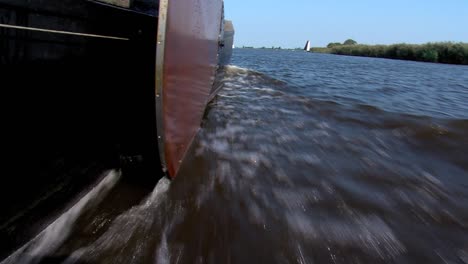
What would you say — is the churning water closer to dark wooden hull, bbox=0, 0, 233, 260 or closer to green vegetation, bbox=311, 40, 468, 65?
dark wooden hull, bbox=0, 0, 233, 260

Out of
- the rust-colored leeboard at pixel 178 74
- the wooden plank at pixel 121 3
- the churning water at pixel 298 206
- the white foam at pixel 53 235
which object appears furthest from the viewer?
the wooden plank at pixel 121 3

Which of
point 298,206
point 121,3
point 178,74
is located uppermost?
point 121,3

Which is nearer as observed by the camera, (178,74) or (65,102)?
(65,102)

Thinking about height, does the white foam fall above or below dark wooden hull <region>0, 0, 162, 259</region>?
below

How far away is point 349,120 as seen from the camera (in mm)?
6453

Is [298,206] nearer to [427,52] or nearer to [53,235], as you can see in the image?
[53,235]

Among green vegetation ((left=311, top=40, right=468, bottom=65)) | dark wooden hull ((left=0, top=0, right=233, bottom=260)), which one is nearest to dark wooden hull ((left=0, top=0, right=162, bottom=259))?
dark wooden hull ((left=0, top=0, right=233, bottom=260))

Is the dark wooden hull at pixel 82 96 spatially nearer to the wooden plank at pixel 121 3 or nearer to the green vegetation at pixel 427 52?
the wooden plank at pixel 121 3

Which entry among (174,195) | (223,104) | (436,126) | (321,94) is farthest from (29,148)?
(321,94)

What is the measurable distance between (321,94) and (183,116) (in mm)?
7483

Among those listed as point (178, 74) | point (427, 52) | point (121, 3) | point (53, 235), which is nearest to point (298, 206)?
point (178, 74)

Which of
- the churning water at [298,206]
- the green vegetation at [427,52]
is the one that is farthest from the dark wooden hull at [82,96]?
the green vegetation at [427,52]

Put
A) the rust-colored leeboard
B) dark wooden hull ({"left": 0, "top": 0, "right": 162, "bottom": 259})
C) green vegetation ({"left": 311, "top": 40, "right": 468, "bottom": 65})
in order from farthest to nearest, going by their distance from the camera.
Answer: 1. green vegetation ({"left": 311, "top": 40, "right": 468, "bottom": 65})
2. the rust-colored leeboard
3. dark wooden hull ({"left": 0, "top": 0, "right": 162, "bottom": 259})

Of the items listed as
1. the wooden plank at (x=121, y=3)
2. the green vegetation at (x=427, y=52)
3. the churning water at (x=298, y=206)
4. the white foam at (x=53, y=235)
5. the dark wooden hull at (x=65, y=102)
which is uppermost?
the green vegetation at (x=427, y=52)
